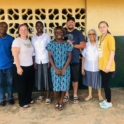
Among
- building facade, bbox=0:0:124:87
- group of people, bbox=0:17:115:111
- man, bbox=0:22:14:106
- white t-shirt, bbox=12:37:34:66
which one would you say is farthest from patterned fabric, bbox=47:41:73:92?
building facade, bbox=0:0:124:87

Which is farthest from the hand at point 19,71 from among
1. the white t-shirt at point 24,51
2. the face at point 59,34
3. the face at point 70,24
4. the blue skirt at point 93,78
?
the blue skirt at point 93,78

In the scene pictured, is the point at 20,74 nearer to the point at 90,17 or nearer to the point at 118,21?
the point at 90,17

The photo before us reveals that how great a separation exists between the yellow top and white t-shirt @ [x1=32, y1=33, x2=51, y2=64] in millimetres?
1000

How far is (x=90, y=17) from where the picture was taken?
4844 millimetres

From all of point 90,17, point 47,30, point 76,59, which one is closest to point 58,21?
point 47,30

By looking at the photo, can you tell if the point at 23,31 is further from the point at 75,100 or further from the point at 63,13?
the point at 75,100

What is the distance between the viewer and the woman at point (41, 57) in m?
3.99

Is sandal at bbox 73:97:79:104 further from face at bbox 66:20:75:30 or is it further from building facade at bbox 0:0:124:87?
building facade at bbox 0:0:124:87

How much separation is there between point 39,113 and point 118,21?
2737mm

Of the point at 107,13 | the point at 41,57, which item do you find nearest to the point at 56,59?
the point at 41,57

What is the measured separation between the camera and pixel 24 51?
3818 millimetres

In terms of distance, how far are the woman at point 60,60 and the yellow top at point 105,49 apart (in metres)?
0.56

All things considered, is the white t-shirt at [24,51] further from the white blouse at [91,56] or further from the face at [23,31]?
the white blouse at [91,56]

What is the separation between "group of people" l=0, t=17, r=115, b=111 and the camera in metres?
3.81
